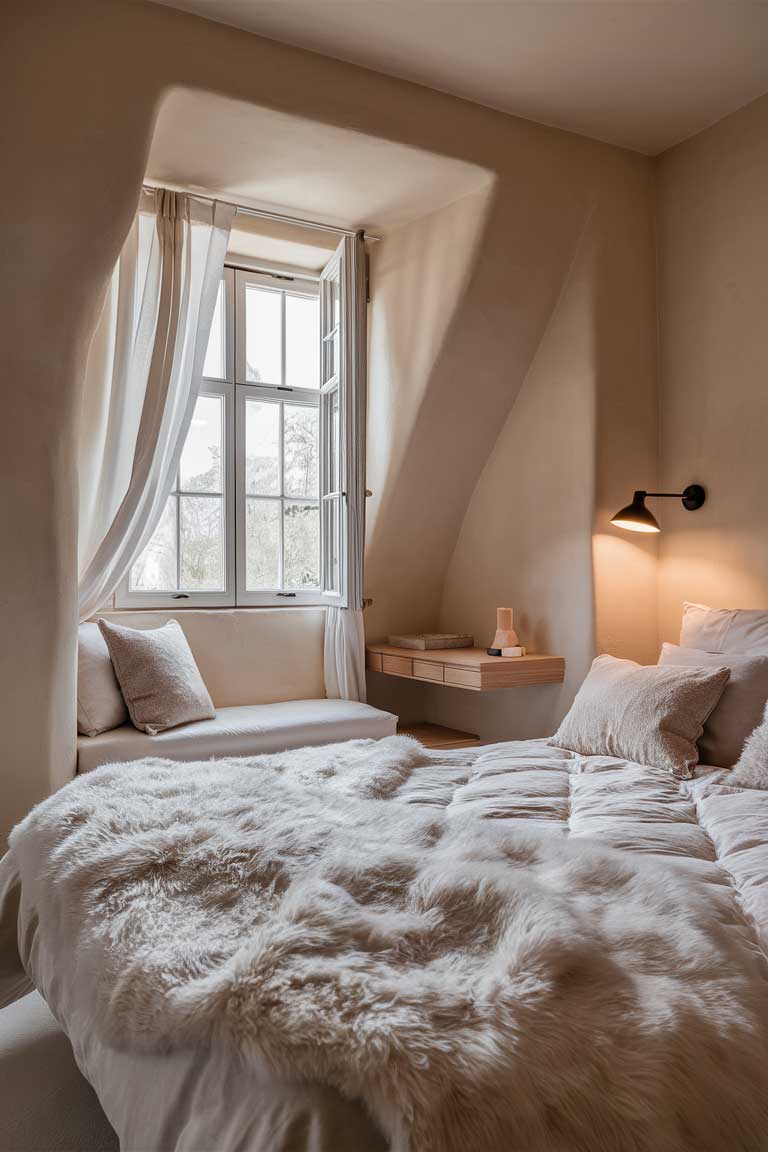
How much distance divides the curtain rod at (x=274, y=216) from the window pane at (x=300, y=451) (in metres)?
0.85

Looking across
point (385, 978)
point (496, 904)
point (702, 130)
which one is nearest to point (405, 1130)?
point (385, 978)

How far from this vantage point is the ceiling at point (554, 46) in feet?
8.57

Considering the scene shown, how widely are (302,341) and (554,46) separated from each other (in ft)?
5.84

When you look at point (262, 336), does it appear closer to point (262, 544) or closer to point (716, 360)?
point (262, 544)

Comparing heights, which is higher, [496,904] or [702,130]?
[702,130]

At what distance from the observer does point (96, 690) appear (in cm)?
305

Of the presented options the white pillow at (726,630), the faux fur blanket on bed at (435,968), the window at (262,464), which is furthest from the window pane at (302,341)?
the faux fur blanket on bed at (435,968)

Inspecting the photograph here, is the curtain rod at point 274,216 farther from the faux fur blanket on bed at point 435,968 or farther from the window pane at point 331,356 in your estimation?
the faux fur blanket on bed at point 435,968

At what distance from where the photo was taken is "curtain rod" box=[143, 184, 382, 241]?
333 centimetres

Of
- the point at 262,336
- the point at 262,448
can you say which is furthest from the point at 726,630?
the point at 262,336

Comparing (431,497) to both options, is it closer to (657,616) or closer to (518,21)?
(657,616)

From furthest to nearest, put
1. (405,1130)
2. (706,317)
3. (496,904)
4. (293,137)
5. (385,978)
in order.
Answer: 1. (706,317)
2. (293,137)
3. (496,904)
4. (385,978)
5. (405,1130)

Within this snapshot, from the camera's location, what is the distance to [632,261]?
3533 mm

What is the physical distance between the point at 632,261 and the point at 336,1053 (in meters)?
3.47
